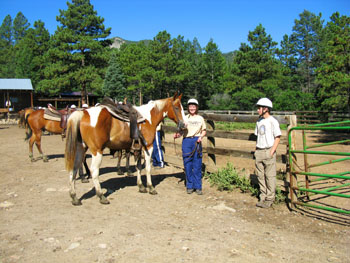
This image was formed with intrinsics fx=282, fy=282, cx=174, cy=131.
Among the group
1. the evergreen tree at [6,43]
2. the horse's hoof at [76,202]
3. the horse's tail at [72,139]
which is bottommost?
the horse's hoof at [76,202]

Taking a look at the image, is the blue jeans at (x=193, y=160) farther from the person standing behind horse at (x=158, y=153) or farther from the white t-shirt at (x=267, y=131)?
the person standing behind horse at (x=158, y=153)

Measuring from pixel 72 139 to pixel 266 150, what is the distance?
3.72 m

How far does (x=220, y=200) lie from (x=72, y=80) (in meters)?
36.2

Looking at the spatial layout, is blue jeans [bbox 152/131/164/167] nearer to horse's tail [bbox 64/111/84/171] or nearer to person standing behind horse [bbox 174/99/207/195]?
person standing behind horse [bbox 174/99/207/195]

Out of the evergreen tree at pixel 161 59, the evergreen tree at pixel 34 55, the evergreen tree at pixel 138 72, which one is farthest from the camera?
the evergreen tree at pixel 34 55

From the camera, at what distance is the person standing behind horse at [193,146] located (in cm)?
629

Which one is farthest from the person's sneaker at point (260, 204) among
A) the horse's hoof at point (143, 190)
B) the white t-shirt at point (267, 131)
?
the horse's hoof at point (143, 190)

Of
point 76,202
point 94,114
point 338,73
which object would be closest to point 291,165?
point 94,114

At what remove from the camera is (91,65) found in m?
37.6

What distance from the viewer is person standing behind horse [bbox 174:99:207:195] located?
20.6 ft

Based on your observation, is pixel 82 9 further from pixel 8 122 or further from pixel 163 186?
pixel 163 186

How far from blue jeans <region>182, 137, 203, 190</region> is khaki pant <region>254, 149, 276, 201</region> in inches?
54.7

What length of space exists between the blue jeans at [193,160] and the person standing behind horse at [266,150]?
54.7 inches

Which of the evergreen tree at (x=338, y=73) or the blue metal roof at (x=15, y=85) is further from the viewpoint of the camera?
the blue metal roof at (x=15, y=85)
